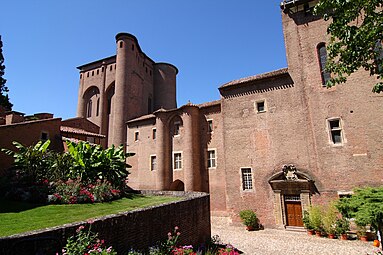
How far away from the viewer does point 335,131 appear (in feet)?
58.5

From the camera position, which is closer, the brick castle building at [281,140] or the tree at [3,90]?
the brick castle building at [281,140]

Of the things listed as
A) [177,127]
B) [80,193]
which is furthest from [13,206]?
[177,127]

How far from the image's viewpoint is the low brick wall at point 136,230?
5.03 metres

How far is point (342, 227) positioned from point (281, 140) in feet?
24.1

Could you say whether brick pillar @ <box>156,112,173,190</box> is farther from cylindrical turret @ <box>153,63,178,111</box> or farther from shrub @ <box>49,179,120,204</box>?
cylindrical turret @ <box>153,63,178,111</box>

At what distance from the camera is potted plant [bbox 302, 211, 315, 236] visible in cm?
1652

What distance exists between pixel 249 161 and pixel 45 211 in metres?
15.5

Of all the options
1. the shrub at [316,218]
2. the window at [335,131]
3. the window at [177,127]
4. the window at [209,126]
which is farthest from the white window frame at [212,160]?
the window at [335,131]

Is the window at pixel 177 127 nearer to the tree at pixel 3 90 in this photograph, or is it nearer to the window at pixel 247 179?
the window at pixel 247 179

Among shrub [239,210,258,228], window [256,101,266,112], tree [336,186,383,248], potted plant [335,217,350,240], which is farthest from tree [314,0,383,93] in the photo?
shrub [239,210,258,228]

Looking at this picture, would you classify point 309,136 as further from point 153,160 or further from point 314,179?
point 153,160

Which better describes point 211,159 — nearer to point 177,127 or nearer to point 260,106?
point 177,127

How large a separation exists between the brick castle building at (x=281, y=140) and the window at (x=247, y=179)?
0.09 meters

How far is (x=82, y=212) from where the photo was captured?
32.9 feet
